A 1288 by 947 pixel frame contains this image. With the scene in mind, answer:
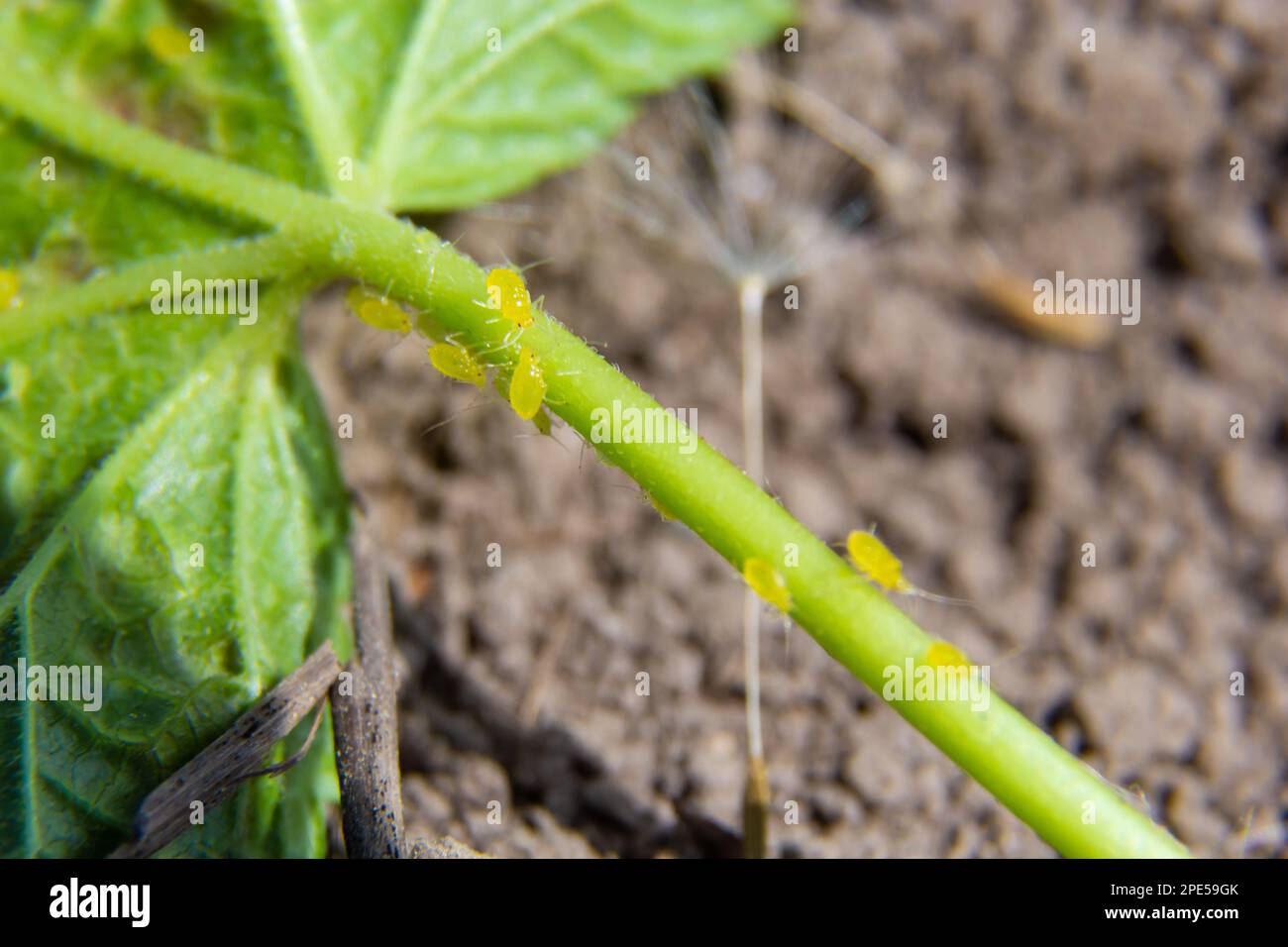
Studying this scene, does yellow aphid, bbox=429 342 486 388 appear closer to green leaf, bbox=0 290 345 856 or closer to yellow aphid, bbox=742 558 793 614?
green leaf, bbox=0 290 345 856

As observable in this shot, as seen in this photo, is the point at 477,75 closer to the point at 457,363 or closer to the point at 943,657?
the point at 457,363

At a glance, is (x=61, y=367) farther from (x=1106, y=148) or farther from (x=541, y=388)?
(x=1106, y=148)

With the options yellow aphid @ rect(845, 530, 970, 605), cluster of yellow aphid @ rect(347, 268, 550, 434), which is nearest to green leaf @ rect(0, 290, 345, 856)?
cluster of yellow aphid @ rect(347, 268, 550, 434)

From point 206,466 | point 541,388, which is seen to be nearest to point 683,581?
point 541,388

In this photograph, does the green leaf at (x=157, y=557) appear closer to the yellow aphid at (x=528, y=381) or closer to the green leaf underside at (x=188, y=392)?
the green leaf underside at (x=188, y=392)

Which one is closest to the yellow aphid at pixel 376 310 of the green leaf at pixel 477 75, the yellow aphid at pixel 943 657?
the green leaf at pixel 477 75
